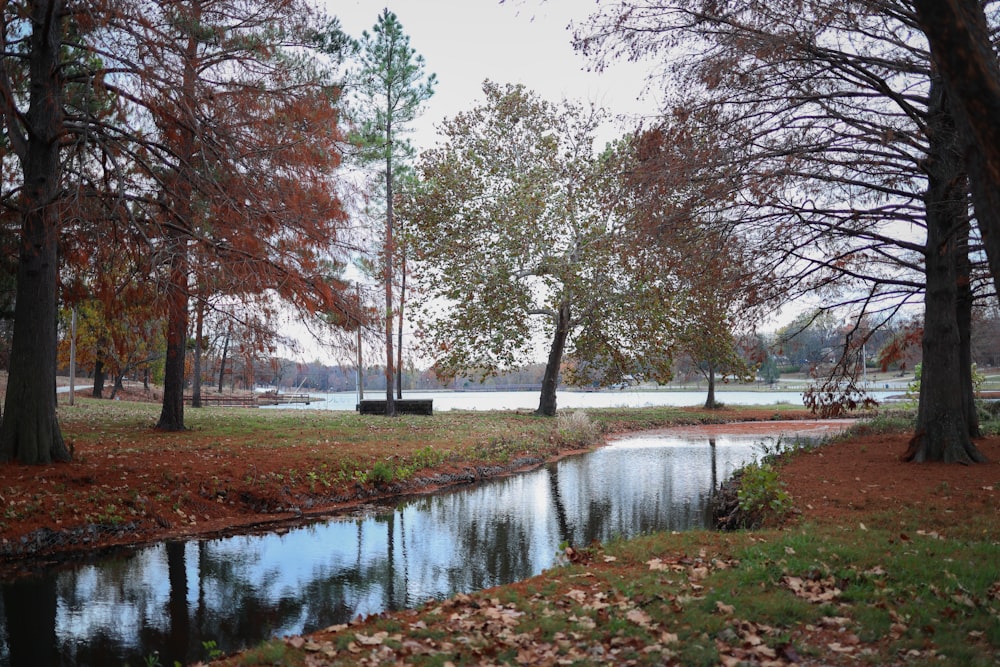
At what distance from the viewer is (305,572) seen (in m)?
8.52

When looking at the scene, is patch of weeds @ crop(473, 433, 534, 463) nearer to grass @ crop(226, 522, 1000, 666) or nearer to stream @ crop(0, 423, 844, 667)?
stream @ crop(0, 423, 844, 667)

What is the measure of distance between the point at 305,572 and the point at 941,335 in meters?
10.6

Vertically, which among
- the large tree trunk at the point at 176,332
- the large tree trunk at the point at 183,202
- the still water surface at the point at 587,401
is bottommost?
the still water surface at the point at 587,401

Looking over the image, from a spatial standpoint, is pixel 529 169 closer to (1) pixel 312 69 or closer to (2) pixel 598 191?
(2) pixel 598 191

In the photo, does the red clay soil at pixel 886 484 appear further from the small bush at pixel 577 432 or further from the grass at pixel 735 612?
the small bush at pixel 577 432

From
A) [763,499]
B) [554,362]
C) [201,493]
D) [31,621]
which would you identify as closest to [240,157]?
[201,493]

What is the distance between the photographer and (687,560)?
7.19m

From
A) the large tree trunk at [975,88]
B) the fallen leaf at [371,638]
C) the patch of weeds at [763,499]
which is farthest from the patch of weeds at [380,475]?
the large tree trunk at [975,88]

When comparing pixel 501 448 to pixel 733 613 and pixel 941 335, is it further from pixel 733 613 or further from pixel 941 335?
pixel 733 613

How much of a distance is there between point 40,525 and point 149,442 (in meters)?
6.41

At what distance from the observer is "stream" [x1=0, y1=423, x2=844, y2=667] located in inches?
255

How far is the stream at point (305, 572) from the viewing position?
6484 millimetres

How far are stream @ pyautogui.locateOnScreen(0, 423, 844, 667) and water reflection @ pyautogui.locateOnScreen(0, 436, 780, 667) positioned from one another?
0.02 m

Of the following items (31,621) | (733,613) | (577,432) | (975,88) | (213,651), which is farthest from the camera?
(577,432)
